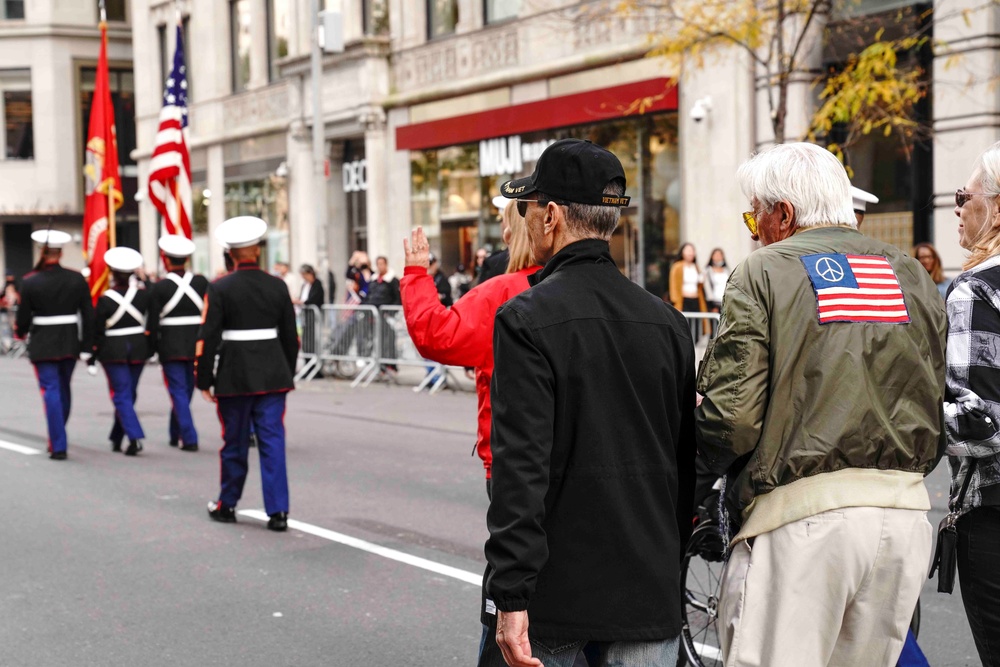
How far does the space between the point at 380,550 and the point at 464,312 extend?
347 centimetres

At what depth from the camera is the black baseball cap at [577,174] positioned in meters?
2.86

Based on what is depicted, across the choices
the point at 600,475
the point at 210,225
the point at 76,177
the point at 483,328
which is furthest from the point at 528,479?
the point at 76,177

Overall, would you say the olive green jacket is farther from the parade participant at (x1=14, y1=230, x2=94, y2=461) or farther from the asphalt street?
the parade participant at (x1=14, y1=230, x2=94, y2=461)

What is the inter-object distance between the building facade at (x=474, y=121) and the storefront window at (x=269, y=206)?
62 mm

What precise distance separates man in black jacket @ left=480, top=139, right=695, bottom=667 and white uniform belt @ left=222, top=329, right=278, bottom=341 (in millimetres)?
5267

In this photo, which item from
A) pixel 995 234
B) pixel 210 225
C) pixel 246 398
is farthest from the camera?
pixel 210 225

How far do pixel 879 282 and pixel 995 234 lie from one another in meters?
0.67

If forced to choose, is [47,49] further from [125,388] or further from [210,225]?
[125,388]

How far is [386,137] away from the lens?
26469 millimetres

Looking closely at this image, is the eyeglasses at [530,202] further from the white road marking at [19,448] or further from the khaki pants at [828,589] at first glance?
the white road marking at [19,448]

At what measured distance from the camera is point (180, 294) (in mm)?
11648

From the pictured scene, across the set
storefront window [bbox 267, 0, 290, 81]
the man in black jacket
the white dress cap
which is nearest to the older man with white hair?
the man in black jacket

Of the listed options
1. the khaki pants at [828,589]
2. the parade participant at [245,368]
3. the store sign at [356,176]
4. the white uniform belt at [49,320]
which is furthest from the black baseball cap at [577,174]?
the store sign at [356,176]

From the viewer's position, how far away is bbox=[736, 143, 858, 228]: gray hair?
2.96 metres
